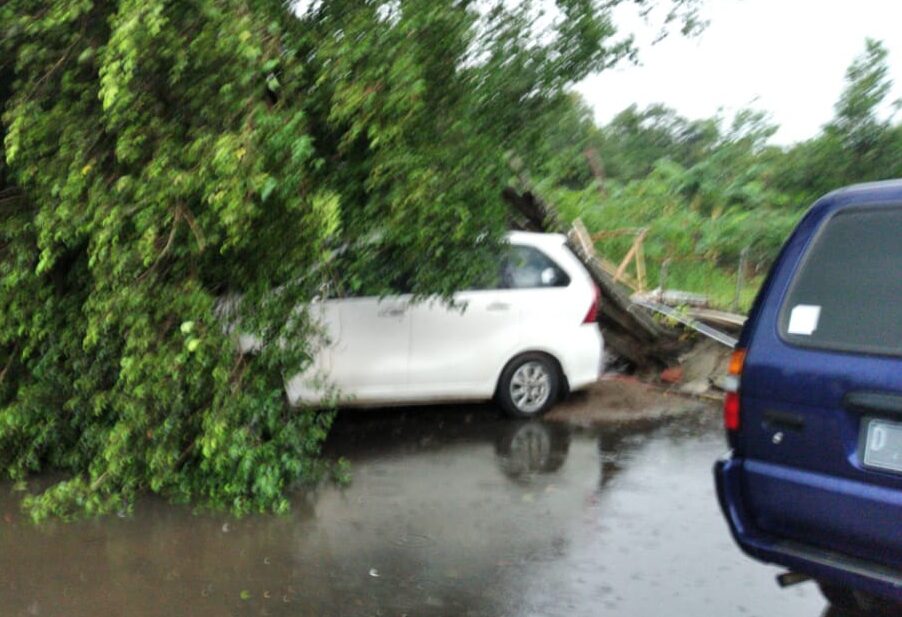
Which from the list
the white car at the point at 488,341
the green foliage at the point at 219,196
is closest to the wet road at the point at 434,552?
the green foliage at the point at 219,196

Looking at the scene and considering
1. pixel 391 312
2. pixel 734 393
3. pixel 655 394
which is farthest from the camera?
pixel 655 394

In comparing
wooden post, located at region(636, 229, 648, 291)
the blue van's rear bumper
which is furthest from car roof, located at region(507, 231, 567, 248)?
wooden post, located at region(636, 229, 648, 291)

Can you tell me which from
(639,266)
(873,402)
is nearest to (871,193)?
(873,402)

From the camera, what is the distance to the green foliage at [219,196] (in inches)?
192

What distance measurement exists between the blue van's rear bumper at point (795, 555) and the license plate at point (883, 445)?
388 millimetres

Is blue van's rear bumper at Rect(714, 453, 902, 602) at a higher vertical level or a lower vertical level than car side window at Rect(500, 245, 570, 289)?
lower

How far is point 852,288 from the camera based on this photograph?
11.8 feet

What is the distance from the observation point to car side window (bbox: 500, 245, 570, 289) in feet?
25.9

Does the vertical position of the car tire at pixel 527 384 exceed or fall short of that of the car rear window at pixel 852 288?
it falls short

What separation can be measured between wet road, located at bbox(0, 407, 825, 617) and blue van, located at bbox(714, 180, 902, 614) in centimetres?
104

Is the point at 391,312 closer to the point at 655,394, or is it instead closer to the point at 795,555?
the point at 655,394

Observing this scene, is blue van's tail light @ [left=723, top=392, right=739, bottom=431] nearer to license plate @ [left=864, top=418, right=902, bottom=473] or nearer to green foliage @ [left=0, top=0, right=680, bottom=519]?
license plate @ [left=864, top=418, right=902, bottom=473]

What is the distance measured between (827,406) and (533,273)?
455 centimetres

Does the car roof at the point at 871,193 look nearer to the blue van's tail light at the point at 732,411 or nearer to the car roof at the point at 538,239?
the blue van's tail light at the point at 732,411
